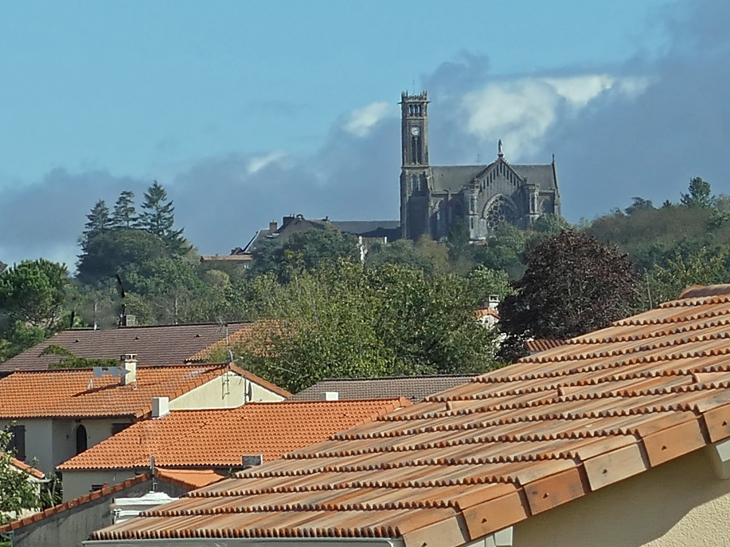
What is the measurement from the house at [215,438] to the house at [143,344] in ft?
82.8

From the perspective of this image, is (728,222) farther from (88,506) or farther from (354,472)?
(354,472)

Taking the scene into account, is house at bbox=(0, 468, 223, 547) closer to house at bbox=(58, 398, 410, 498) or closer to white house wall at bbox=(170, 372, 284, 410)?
house at bbox=(58, 398, 410, 498)

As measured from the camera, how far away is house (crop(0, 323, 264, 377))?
62719 millimetres

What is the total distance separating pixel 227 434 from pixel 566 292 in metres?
28.0

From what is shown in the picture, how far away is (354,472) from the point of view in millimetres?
7152

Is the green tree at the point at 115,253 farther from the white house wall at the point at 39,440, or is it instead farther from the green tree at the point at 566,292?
the white house wall at the point at 39,440

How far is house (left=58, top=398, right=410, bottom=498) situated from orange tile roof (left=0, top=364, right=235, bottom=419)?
493 cm

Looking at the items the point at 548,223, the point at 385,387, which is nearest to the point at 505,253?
the point at 548,223

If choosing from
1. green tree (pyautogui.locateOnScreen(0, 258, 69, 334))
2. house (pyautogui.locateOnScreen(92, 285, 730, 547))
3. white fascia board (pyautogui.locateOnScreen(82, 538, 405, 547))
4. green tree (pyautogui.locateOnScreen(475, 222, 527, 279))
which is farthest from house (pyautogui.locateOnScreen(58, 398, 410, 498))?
green tree (pyautogui.locateOnScreen(475, 222, 527, 279))

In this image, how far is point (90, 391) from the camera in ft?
149

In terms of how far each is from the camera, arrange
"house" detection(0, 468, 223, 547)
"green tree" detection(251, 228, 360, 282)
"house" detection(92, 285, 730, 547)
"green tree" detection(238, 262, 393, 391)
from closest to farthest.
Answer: "house" detection(92, 285, 730, 547), "house" detection(0, 468, 223, 547), "green tree" detection(238, 262, 393, 391), "green tree" detection(251, 228, 360, 282)

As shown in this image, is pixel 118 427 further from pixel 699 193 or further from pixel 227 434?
pixel 699 193

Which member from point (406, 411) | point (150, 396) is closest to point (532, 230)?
point (150, 396)

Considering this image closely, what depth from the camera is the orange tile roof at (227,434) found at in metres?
31.4
